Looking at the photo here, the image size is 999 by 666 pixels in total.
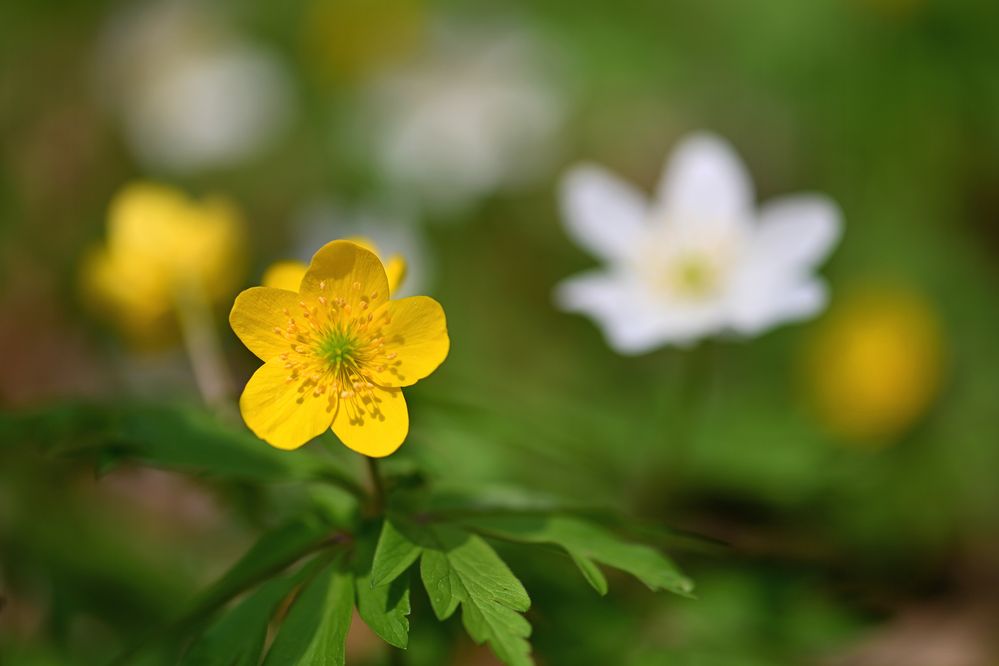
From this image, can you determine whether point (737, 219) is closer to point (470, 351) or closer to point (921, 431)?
point (921, 431)

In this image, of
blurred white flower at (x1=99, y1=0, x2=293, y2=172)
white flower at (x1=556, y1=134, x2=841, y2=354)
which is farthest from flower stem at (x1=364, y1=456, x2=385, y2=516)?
blurred white flower at (x1=99, y1=0, x2=293, y2=172)

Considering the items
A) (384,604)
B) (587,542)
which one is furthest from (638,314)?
(384,604)

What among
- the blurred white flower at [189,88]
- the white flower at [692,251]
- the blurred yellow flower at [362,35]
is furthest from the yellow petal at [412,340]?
the blurred yellow flower at [362,35]

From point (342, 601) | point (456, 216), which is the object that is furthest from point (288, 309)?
point (456, 216)

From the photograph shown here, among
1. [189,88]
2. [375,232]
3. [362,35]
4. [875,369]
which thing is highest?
[362,35]

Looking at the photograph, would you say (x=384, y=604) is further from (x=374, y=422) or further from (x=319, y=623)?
(x=374, y=422)

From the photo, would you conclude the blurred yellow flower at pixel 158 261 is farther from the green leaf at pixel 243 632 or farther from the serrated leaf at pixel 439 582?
the serrated leaf at pixel 439 582
